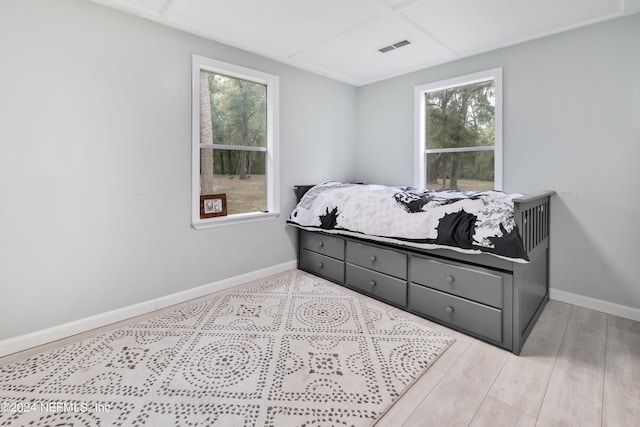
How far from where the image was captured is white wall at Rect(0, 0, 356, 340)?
190 centimetres

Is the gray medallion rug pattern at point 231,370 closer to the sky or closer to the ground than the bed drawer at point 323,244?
closer to the ground

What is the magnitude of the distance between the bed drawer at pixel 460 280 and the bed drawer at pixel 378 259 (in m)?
0.11

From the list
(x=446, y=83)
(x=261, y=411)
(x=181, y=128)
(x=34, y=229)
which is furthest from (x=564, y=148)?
(x=34, y=229)

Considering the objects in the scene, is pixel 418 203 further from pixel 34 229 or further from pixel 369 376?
pixel 34 229

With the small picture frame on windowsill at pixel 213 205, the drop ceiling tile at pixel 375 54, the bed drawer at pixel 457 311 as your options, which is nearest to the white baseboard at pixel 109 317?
the small picture frame on windowsill at pixel 213 205

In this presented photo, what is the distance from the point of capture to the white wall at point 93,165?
1.90 metres

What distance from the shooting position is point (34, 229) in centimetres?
197

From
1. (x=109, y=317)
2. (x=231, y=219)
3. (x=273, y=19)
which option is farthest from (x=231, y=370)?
(x=273, y=19)

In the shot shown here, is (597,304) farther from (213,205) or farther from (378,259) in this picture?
(213,205)

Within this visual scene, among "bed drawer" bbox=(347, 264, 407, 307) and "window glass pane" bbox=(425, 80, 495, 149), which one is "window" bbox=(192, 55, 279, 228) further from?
"window glass pane" bbox=(425, 80, 495, 149)

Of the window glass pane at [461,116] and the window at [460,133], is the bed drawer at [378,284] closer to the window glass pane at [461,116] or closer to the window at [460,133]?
the window at [460,133]

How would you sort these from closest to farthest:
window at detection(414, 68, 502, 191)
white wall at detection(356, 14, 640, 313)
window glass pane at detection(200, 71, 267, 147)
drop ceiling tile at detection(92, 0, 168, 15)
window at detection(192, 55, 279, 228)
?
drop ceiling tile at detection(92, 0, 168, 15), white wall at detection(356, 14, 640, 313), window at detection(192, 55, 279, 228), window glass pane at detection(200, 71, 267, 147), window at detection(414, 68, 502, 191)

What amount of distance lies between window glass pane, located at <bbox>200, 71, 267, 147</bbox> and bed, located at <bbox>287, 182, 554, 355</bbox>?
971mm

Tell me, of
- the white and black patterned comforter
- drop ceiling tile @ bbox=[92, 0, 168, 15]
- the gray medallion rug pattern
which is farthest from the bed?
drop ceiling tile @ bbox=[92, 0, 168, 15]
